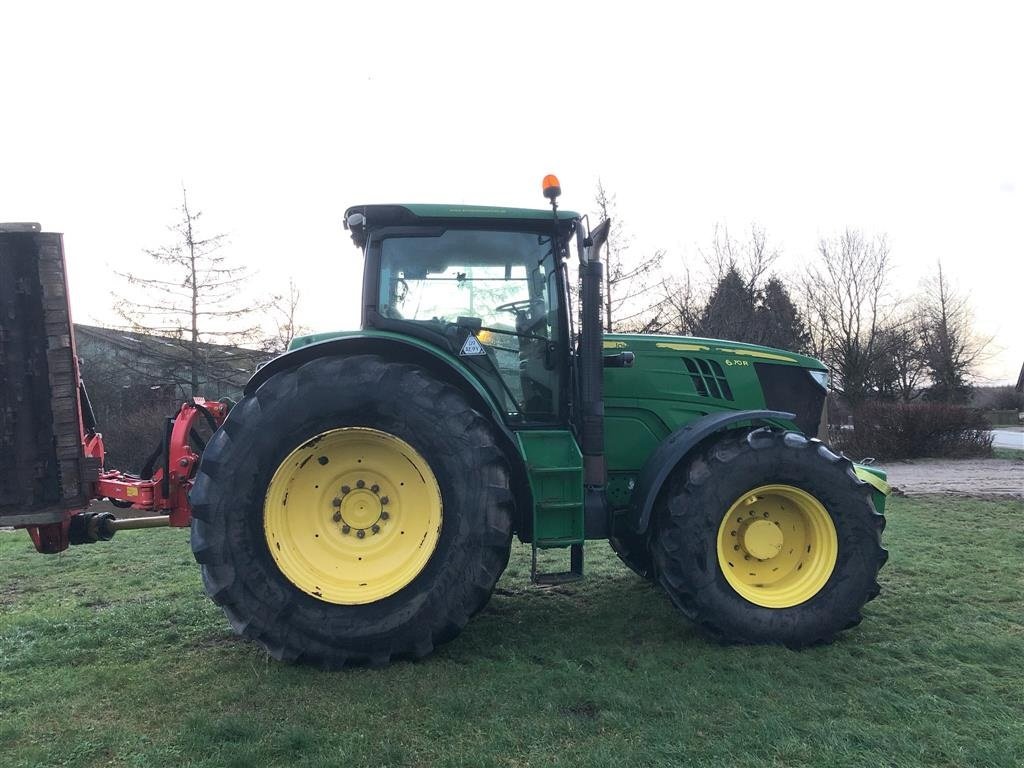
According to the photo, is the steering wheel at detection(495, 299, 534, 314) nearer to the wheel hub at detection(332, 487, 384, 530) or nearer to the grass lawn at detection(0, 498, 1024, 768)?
the wheel hub at detection(332, 487, 384, 530)

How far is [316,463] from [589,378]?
61.2 inches

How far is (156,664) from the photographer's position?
3.50m

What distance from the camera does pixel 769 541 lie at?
12.6 feet

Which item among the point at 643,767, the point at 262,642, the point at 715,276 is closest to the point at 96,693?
the point at 262,642

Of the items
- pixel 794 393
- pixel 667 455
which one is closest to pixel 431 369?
pixel 667 455

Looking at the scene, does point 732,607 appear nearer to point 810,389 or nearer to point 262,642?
point 810,389

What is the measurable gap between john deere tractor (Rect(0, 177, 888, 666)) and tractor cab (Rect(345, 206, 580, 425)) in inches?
0.5

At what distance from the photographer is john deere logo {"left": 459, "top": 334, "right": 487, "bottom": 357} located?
392 centimetres

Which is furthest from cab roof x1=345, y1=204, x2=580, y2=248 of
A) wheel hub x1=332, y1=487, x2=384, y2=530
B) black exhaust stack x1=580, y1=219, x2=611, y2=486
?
wheel hub x1=332, y1=487, x2=384, y2=530

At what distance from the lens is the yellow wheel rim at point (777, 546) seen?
3.77 meters

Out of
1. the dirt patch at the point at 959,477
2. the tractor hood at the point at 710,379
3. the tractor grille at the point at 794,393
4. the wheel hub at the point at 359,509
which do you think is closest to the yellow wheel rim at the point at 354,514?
the wheel hub at the point at 359,509

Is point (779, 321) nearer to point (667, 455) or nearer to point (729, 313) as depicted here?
point (729, 313)

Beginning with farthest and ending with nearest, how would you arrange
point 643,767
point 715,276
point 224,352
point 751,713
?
point 715,276 < point 224,352 < point 751,713 < point 643,767

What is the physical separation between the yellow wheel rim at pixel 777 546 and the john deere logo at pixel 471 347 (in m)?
1.66
